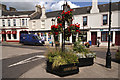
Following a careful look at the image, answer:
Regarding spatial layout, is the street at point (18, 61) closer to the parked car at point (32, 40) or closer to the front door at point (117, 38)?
the parked car at point (32, 40)

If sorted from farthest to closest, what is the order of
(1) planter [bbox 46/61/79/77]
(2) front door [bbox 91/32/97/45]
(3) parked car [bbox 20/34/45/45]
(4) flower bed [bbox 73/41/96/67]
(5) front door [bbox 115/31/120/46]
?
(3) parked car [bbox 20/34/45/45] < (2) front door [bbox 91/32/97/45] < (5) front door [bbox 115/31/120/46] < (4) flower bed [bbox 73/41/96/67] < (1) planter [bbox 46/61/79/77]

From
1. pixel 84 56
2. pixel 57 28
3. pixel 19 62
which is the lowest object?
pixel 19 62

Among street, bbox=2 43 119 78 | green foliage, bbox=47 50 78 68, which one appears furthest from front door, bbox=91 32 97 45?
green foliage, bbox=47 50 78 68

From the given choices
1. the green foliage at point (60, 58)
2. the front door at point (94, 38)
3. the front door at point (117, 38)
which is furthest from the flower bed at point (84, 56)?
the front door at point (117, 38)

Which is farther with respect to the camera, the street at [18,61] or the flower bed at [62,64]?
the street at [18,61]

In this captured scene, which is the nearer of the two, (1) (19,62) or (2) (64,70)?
(2) (64,70)

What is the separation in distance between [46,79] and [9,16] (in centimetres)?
2924

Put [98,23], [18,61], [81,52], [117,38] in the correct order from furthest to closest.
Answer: [98,23], [117,38], [18,61], [81,52]

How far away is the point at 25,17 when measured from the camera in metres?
28.0

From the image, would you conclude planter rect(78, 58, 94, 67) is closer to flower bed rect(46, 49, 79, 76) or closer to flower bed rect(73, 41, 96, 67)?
flower bed rect(73, 41, 96, 67)

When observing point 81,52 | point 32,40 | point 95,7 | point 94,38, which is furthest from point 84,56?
point 32,40

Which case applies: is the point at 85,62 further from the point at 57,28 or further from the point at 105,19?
the point at 105,19

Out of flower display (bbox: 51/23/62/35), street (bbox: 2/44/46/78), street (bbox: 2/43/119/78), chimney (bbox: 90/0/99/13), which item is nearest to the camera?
street (bbox: 2/44/46/78)

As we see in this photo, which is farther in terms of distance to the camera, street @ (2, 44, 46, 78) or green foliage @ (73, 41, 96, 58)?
green foliage @ (73, 41, 96, 58)
